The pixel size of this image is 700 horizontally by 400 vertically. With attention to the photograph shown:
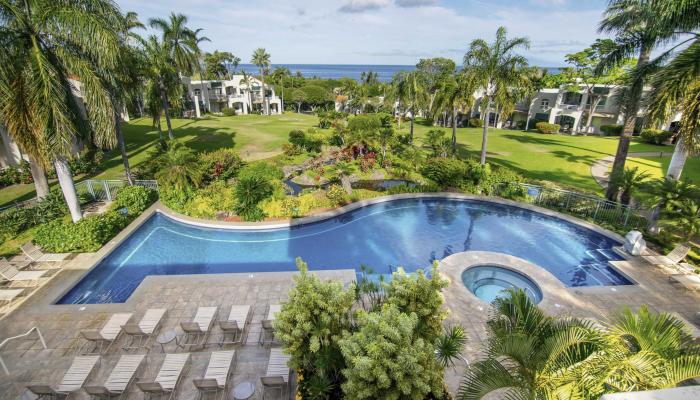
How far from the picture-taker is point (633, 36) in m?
15.4

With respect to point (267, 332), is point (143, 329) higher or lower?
higher

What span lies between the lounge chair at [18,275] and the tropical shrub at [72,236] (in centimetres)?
164

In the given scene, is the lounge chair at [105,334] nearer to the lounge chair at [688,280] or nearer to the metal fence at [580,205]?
the lounge chair at [688,280]

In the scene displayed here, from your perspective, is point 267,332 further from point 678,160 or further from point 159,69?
point 159,69

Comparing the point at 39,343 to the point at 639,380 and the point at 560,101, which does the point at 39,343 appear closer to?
the point at 639,380

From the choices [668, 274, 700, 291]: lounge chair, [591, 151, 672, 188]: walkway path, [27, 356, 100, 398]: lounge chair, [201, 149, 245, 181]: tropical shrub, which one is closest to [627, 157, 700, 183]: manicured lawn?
[591, 151, 672, 188]: walkway path

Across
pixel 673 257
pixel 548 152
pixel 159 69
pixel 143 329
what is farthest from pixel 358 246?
pixel 548 152

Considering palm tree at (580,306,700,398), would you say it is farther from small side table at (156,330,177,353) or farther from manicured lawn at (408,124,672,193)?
manicured lawn at (408,124,672,193)

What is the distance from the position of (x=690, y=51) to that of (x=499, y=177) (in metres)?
10.3

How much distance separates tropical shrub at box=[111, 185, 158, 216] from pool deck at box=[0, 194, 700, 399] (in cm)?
422

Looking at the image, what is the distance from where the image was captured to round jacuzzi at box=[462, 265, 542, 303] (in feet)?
41.3

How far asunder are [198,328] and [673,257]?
17.6m

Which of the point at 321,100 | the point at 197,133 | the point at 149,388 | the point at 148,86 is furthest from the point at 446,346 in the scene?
the point at 321,100

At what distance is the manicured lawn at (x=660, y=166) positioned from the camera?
23489 mm
